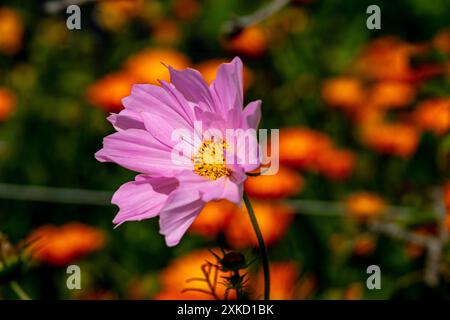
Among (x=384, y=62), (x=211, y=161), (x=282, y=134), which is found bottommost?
(x=211, y=161)

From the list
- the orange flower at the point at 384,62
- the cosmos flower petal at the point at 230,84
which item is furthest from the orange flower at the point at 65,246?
the cosmos flower petal at the point at 230,84

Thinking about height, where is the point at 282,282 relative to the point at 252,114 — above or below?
below

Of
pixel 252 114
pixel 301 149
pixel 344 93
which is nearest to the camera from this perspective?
pixel 252 114

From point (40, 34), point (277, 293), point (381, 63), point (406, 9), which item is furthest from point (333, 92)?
point (40, 34)

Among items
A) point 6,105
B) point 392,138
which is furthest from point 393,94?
point 6,105

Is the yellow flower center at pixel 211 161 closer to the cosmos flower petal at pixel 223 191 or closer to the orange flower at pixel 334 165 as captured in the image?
the cosmos flower petal at pixel 223 191

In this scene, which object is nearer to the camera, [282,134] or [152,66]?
[282,134]

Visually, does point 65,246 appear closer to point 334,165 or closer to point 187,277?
point 187,277
